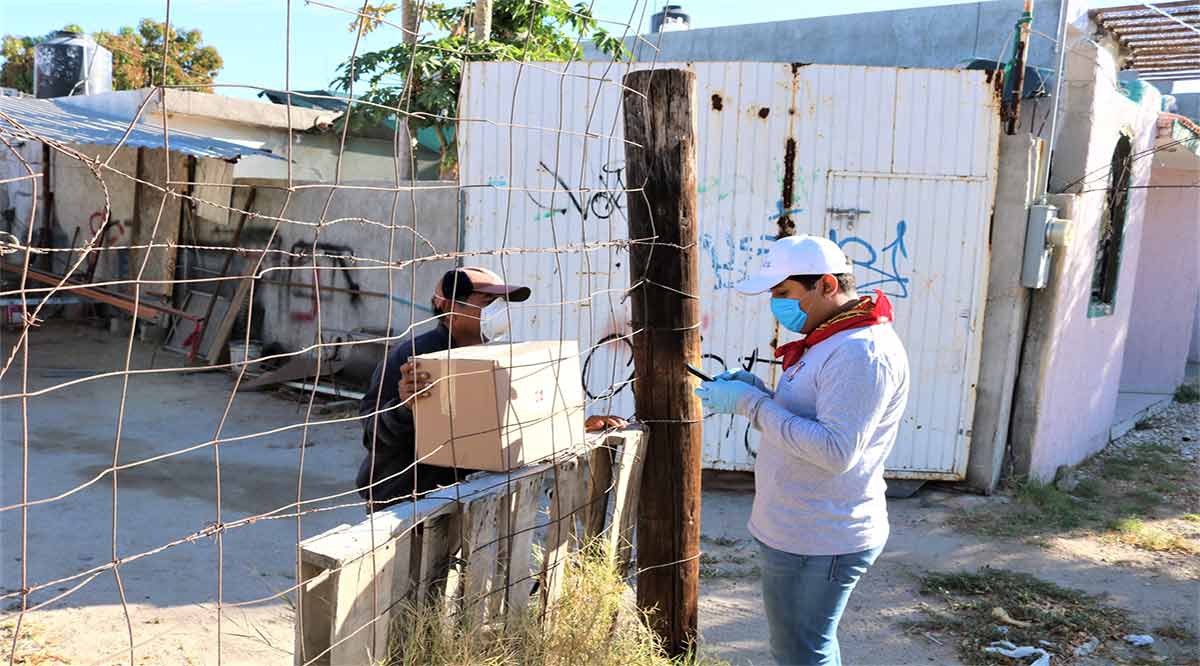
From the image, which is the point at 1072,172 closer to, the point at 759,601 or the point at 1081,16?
the point at 1081,16

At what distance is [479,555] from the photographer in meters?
2.68

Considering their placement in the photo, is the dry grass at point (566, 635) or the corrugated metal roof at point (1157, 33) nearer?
the dry grass at point (566, 635)

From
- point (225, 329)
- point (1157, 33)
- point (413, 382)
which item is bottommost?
point (225, 329)

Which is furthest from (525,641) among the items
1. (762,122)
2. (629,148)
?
(762,122)

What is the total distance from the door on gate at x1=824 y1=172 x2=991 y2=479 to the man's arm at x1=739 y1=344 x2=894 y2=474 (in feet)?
13.6

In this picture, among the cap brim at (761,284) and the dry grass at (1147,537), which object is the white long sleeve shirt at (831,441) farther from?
the dry grass at (1147,537)

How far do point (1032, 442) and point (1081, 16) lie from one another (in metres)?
3.54

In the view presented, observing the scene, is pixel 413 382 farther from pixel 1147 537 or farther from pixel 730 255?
pixel 1147 537

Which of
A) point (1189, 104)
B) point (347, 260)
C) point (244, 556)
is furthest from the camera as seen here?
point (1189, 104)

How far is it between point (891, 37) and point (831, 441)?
38.7ft

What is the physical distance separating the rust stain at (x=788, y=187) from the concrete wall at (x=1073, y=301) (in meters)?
1.93

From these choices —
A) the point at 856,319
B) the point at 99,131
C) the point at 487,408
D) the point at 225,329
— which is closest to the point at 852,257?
the point at 856,319

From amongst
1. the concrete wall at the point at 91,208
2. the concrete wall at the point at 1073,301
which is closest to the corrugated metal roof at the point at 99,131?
the concrete wall at the point at 91,208

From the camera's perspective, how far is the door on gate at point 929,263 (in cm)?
646
